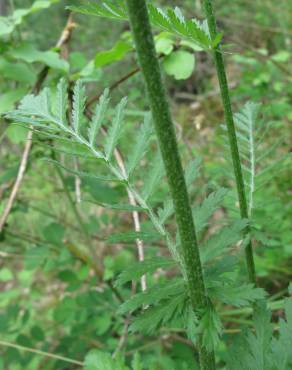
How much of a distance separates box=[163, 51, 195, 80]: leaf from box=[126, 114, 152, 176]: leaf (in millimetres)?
634

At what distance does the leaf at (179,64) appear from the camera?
1.41 meters

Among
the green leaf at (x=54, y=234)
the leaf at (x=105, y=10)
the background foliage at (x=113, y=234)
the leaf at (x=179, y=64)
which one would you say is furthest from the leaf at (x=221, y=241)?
the green leaf at (x=54, y=234)

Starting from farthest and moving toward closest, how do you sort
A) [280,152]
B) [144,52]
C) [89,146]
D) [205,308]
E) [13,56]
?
[280,152] → [13,56] → [89,146] → [205,308] → [144,52]

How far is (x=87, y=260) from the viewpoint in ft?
6.81

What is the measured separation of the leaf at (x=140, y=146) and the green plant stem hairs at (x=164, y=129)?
0.76 ft

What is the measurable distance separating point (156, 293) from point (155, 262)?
6 centimetres

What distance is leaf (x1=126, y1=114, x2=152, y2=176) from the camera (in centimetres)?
79

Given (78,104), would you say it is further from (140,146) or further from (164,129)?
(164,129)

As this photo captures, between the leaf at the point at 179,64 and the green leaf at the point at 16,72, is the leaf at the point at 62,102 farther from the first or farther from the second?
the green leaf at the point at 16,72

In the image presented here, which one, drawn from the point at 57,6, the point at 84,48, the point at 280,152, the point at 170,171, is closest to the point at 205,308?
the point at 170,171

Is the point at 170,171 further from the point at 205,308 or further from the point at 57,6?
the point at 57,6

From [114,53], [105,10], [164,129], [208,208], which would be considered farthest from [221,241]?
[114,53]

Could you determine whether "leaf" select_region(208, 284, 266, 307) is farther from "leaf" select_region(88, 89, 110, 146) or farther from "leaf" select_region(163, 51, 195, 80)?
"leaf" select_region(163, 51, 195, 80)

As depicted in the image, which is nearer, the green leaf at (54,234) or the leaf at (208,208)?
the leaf at (208,208)
